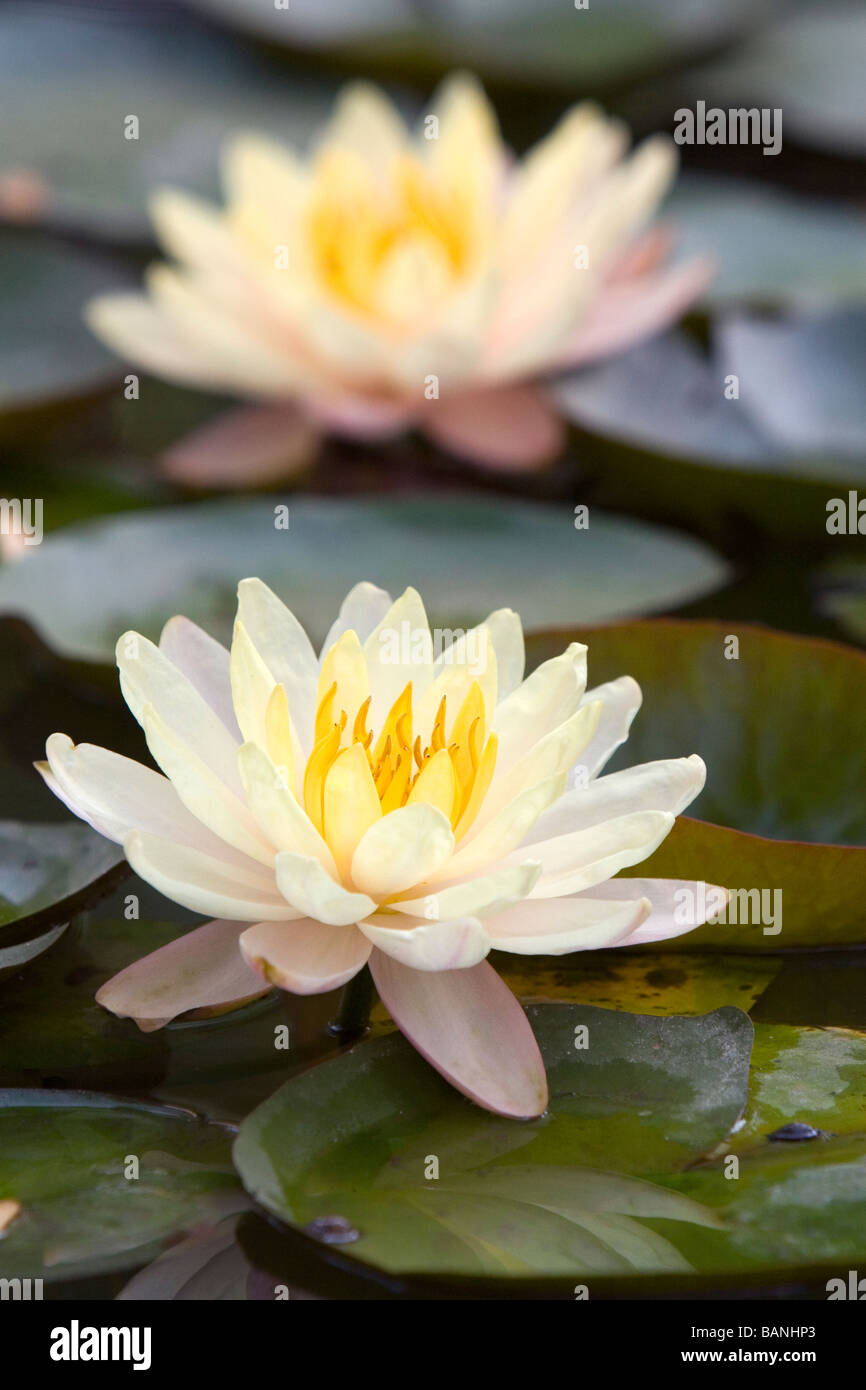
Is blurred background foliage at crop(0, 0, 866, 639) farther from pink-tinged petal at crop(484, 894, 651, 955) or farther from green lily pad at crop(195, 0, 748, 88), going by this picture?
pink-tinged petal at crop(484, 894, 651, 955)

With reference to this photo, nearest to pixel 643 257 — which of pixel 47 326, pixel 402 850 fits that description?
pixel 47 326

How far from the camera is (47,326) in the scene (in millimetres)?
2721

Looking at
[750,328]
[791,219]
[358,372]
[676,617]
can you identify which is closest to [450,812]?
[676,617]

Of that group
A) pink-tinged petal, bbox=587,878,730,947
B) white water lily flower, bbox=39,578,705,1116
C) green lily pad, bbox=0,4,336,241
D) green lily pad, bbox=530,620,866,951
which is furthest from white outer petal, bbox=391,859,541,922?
green lily pad, bbox=0,4,336,241

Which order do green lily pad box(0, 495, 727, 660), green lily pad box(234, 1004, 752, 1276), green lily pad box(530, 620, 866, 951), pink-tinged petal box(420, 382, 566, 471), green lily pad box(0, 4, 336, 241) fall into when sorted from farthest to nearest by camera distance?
1. green lily pad box(0, 4, 336, 241)
2. pink-tinged petal box(420, 382, 566, 471)
3. green lily pad box(0, 495, 727, 660)
4. green lily pad box(530, 620, 866, 951)
5. green lily pad box(234, 1004, 752, 1276)

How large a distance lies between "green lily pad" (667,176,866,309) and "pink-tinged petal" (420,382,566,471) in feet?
1.85

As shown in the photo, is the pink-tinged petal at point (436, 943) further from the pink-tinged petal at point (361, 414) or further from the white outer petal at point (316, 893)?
the pink-tinged petal at point (361, 414)

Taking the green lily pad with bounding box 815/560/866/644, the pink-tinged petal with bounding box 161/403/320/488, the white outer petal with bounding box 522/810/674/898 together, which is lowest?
the white outer petal with bounding box 522/810/674/898

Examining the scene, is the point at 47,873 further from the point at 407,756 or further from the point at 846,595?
the point at 846,595

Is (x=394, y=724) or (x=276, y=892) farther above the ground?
(x=394, y=724)

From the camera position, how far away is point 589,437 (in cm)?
238

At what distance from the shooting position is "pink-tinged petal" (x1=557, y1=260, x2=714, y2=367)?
7.91 feet

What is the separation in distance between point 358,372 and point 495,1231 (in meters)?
1.60
